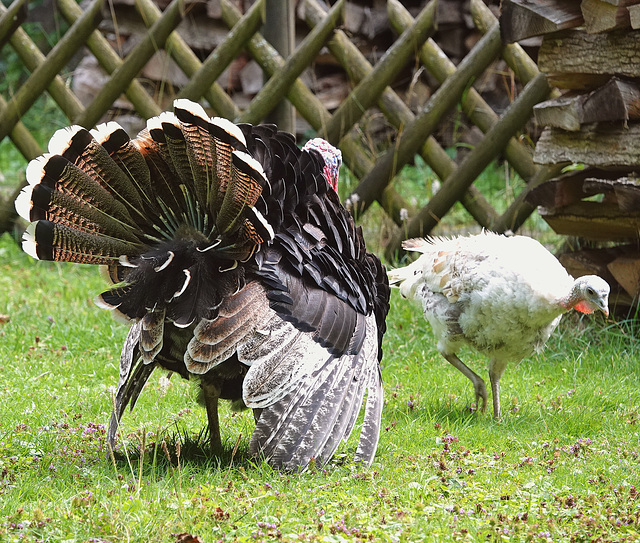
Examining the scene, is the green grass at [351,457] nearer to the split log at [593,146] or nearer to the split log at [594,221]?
the split log at [594,221]

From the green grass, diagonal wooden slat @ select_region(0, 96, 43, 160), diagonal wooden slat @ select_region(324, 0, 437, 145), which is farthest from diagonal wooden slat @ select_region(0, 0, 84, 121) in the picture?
the green grass

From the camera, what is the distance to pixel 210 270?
3.73m

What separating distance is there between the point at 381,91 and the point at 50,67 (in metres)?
3.22

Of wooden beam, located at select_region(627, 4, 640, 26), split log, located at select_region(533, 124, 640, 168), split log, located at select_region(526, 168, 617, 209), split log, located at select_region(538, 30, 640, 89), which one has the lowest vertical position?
split log, located at select_region(526, 168, 617, 209)

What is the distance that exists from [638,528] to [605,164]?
3.22 m

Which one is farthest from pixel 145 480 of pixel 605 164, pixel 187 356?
pixel 605 164

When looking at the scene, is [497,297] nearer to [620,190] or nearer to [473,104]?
[620,190]

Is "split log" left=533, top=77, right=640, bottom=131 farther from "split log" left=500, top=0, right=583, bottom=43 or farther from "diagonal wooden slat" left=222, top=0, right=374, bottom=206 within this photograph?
"diagonal wooden slat" left=222, top=0, right=374, bottom=206

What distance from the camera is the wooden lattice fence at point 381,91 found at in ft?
24.4

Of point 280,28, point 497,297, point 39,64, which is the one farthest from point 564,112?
point 39,64

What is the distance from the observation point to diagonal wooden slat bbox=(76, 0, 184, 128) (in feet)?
26.1

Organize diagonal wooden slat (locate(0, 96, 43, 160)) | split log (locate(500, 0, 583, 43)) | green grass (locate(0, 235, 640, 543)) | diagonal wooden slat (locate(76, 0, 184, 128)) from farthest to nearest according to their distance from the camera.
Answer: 1. diagonal wooden slat (locate(0, 96, 43, 160))
2. diagonal wooden slat (locate(76, 0, 184, 128))
3. split log (locate(500, 0, 583, 43))
4. green grass (locate(0, 235, 640, 543))

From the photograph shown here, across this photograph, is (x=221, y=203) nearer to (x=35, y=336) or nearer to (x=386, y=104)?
(x=35, y=336)

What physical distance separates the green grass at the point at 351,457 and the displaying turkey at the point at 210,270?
27 cm
